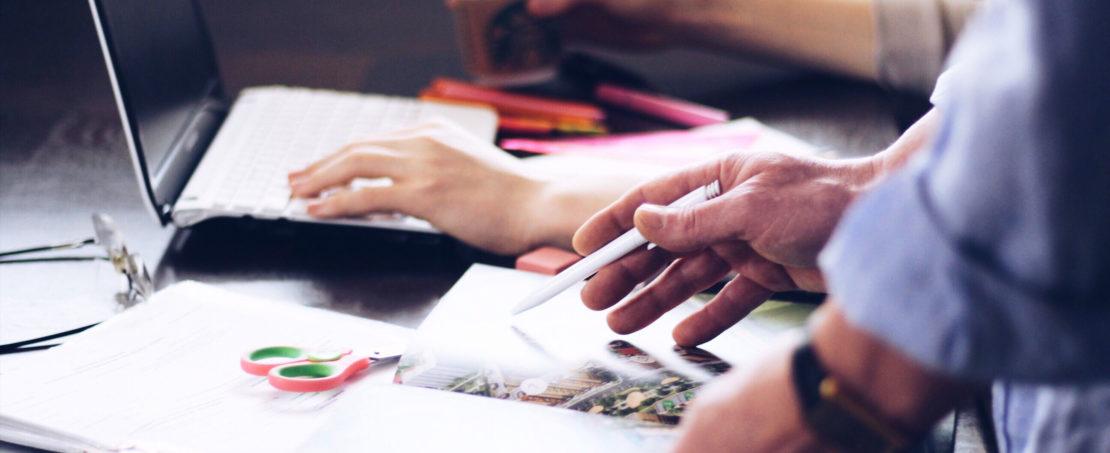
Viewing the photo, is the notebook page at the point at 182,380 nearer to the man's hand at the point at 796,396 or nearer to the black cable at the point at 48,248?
the black cable at the point at 48,248

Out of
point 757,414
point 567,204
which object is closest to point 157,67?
point 567,204

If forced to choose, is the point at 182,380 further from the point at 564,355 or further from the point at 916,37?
the point at 916,37

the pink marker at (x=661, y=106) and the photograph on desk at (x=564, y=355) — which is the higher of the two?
the pink marker at (x=661, y=106)

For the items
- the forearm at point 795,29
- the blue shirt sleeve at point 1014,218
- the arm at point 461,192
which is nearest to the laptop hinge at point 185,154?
the arm at point 461,192

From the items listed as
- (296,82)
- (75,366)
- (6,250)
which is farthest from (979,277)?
(296,82)

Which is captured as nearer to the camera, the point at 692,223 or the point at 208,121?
the point at 692,223

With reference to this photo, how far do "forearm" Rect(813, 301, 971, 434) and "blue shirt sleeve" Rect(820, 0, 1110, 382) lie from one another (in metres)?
0.01

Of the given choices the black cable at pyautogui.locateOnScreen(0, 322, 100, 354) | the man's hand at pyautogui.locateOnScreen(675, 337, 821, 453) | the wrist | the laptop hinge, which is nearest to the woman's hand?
the wrist

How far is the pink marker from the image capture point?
3.75 feet

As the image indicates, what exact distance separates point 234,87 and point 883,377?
3.43ft

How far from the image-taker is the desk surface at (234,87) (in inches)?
32.9

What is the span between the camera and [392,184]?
88cm

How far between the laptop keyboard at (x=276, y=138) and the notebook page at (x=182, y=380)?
13 centimetres

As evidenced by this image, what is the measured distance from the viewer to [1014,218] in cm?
35
